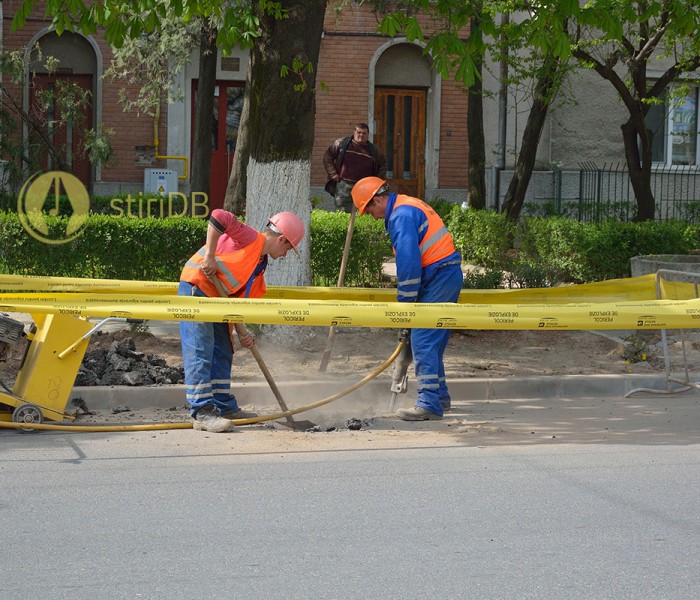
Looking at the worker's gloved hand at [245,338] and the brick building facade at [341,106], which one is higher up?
the brick building facade at [341,106]

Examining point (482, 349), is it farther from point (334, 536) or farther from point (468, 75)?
point (334, 536)

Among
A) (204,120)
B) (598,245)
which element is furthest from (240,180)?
(598,245)

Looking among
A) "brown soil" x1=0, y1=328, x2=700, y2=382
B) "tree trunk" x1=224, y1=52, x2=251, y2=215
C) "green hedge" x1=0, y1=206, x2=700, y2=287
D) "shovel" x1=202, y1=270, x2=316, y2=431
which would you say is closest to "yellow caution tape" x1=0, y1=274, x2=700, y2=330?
"shovel" x1=202, y1=270, x2=316, y2=431

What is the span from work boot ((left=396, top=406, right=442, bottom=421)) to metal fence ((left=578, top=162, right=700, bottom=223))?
12.2 m

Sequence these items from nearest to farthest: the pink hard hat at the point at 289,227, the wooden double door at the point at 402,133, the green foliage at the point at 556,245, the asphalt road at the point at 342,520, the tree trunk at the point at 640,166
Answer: the asphalt road at the point at 342,520
the pink hard hat at the point at 289,227
the green foliage at the point at 556,245
the tree trunk at the point at 640,166
the wooden double door at the point at 402,133

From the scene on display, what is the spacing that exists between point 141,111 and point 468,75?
531 inches

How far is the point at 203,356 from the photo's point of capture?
23.9 feet

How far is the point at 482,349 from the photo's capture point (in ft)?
33.5

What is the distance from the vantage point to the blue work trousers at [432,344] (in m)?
7.75

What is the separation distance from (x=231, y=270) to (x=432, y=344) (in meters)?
1.58

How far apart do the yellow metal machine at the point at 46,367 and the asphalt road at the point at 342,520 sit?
194 millimetres

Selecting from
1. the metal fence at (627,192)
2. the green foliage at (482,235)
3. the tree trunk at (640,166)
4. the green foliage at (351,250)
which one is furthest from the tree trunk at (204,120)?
the metal fence at (627,192)

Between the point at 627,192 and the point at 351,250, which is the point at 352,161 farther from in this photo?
the point at 627,192

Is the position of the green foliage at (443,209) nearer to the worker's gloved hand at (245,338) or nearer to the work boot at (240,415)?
the work boot at (240,415)
